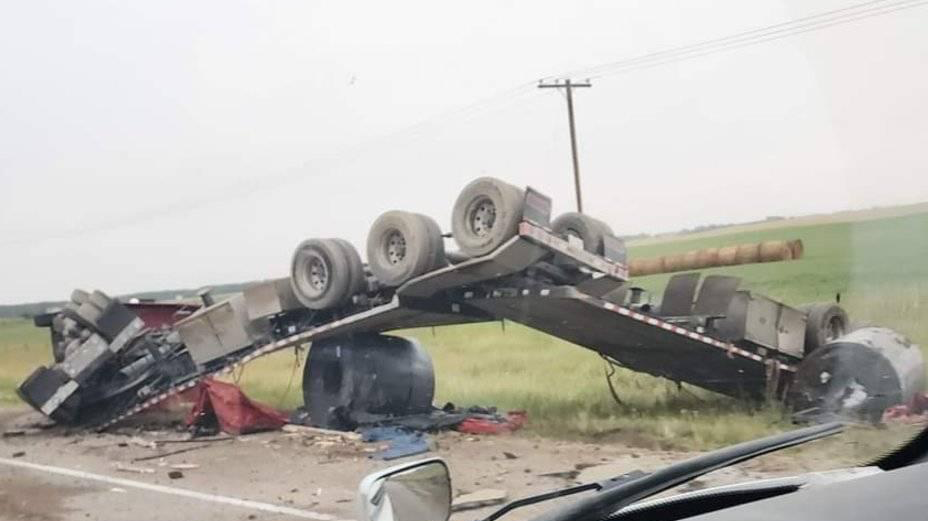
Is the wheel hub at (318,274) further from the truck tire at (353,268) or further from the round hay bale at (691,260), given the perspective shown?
the round hay bale at (691,260)

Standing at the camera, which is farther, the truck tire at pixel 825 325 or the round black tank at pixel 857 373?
the truck tire at pixel 825 325

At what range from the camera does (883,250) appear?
3365 millimetres

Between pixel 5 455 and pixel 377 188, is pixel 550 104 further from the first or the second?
pixel 5 455

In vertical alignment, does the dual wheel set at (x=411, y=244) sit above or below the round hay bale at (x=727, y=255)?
above

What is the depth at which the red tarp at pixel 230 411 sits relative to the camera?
3.32 meters

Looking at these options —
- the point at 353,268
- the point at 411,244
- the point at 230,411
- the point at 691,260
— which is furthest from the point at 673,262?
the point at 230,411

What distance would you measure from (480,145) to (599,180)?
0.32m

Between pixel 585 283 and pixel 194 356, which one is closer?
pixel 585 283

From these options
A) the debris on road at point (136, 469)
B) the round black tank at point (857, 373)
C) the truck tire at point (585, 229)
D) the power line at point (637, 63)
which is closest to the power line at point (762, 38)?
the power line at point (637, 63)

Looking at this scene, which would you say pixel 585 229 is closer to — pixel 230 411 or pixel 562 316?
pixel 562 316

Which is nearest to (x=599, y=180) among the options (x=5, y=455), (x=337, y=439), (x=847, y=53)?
(x=847, y=53)

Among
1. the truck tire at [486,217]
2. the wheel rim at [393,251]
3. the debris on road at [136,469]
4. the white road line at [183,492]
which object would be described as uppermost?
the truck tire at [486,217]

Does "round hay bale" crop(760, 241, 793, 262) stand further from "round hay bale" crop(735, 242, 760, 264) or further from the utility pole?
the utility pole

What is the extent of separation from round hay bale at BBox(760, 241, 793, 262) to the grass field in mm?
23
